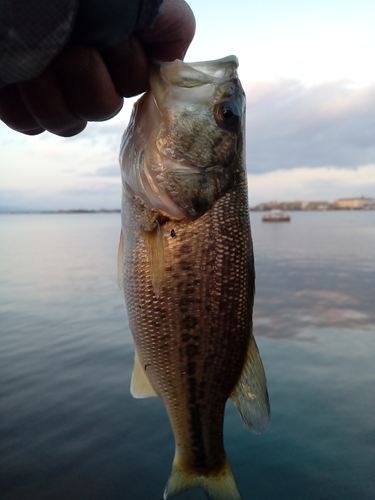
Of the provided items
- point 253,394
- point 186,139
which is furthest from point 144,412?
point 186,139

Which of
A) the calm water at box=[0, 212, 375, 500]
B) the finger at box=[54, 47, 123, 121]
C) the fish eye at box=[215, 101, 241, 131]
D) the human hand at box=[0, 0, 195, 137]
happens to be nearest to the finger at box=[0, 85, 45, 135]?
the human hand at box=[0, 0, 195, 137]

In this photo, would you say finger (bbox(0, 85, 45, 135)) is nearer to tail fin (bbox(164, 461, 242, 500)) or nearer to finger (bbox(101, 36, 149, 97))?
finger (bbox(101, 36, 149, 97))

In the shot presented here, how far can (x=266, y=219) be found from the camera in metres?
74.4

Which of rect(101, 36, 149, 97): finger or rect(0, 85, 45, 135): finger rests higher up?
rect(101, 36, 149, 97): finger

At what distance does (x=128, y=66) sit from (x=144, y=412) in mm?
5328

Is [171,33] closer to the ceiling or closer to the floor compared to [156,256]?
closer to the ceiling

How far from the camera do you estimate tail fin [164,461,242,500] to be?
7.94 ft

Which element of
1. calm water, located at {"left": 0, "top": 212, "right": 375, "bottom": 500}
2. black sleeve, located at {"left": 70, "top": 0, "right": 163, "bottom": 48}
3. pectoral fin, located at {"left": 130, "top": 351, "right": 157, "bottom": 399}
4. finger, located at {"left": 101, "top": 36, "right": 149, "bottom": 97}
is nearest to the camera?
black sleeve, located at {"left": 70, "top": 0, "right": 163, "bottom": 48}

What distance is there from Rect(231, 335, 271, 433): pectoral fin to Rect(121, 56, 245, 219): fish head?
888mm

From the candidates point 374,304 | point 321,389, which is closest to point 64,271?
point 374,304

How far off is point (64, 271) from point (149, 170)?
1738cm

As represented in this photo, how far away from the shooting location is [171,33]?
193 centimetres

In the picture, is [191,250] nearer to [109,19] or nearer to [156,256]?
[156,256]

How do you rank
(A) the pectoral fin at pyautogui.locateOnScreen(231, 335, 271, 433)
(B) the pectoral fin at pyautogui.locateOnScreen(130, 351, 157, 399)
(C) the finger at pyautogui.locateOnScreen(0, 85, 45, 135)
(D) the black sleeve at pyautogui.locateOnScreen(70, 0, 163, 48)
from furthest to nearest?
(B) the pectoral fin at pyautogui.locateOnScreen(130, 351, 157, 399), (A) the pectoral fin at pyautogui.locateOnScreen(231, 335, 271, 433), (C) the finger at pyautogui.locateOnScreen(0, 85, 45, 135), (D) the black sleeve at pyautogui.locateOnScreen(70, 0, 163, 48)
